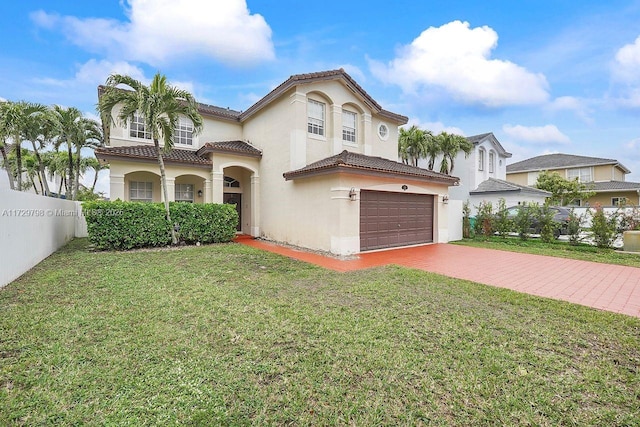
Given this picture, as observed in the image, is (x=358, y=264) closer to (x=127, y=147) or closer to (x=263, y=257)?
(x=263, y=257)

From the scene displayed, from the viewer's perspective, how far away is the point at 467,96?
22422 mm

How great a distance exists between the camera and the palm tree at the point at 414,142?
2448 centimetres

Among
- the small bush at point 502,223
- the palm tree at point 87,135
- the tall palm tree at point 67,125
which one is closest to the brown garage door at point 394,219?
the small bush at point 502,223

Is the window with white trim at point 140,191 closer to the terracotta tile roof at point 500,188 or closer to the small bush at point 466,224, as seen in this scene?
the small bush at point 466,224

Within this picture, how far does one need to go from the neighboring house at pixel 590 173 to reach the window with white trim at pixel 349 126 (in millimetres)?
29598

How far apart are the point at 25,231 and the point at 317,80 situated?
11.7m

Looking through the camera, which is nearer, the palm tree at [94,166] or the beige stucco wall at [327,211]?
the beige stucco wall at [327,211]

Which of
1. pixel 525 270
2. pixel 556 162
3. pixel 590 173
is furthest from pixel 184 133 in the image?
pixel 590 173

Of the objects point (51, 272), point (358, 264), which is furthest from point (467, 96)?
point (51, 272)

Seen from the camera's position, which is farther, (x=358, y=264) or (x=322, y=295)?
(x=358, y=264)

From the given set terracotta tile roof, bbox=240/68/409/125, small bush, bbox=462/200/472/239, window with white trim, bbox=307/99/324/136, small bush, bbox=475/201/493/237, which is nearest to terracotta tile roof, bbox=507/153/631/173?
small bush, bbox=475/201/493/237

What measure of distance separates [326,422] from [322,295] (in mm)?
3473

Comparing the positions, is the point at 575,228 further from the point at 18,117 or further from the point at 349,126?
the point at 18,117

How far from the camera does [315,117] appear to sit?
561 inches
